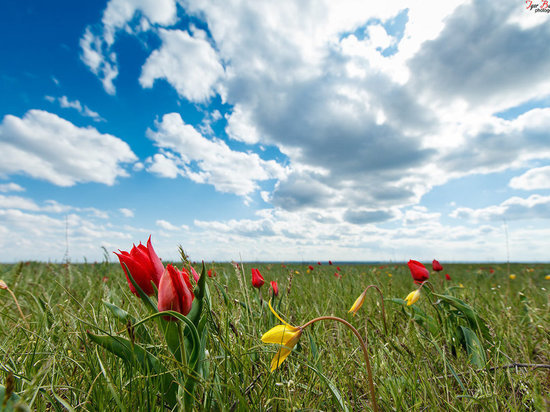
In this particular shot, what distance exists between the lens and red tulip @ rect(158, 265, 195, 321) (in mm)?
950

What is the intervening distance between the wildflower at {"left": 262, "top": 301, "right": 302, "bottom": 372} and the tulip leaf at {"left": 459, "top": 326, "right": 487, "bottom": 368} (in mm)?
1263

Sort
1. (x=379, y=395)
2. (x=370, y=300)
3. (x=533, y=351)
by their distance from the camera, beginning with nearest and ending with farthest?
(x=379, y=395), (x=533, y=351), (x=370, y=300)

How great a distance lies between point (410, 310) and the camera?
231 cm

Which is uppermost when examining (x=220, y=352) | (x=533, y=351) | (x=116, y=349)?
(x=116, y=349)

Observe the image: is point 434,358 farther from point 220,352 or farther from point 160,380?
point 160,380

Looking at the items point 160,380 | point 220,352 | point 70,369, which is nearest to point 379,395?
point 220,352

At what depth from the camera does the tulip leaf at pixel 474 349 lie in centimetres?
162

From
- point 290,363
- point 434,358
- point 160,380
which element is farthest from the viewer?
point 434,358

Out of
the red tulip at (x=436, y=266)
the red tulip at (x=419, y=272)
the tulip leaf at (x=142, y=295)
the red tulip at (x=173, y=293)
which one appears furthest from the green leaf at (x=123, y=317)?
the red tulip at (x=436, y=266)

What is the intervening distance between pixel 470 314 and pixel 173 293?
6.00 feet

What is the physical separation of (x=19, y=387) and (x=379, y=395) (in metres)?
1.55

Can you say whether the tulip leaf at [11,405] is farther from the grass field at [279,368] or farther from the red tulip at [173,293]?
the red tulip at [173,293]

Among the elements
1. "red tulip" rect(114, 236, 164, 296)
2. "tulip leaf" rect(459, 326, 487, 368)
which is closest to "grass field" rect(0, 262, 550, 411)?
"tulip leaf" rect(459, 326, 487, 368)

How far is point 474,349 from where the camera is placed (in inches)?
65.0
